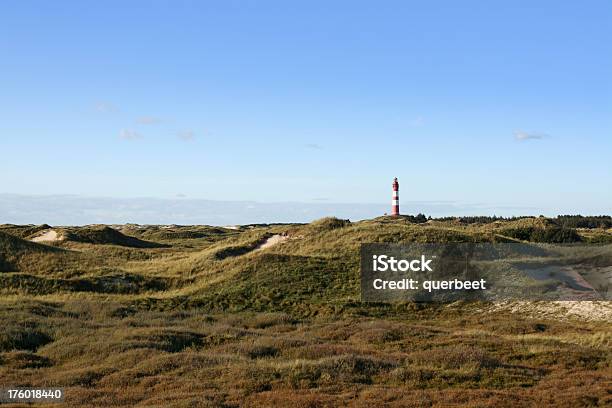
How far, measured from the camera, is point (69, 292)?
141ft

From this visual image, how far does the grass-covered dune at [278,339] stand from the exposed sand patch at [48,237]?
2099cm

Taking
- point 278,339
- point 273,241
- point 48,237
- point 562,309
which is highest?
point 273,241

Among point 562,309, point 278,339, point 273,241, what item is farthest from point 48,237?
point 562,309

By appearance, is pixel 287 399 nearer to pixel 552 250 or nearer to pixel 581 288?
pixel 581 288

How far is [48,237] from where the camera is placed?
256 ft

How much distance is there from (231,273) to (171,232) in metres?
73.2

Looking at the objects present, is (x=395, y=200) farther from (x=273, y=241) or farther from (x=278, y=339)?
(x=278, y=339)

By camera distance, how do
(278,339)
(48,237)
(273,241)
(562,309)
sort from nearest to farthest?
(278,339), (562,309), (273,241), (48,237)

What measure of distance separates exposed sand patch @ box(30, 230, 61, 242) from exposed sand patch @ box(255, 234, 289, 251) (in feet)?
92.2

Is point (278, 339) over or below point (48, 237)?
below

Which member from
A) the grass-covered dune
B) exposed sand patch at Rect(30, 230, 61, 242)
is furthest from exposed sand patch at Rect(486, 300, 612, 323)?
exposed sand patch at Rect(30, 230, 61, 242)

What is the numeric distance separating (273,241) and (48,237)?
3316 centimetres

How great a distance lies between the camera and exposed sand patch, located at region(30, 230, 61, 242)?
75.8 metres

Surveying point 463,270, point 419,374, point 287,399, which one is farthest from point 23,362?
point 463,270
